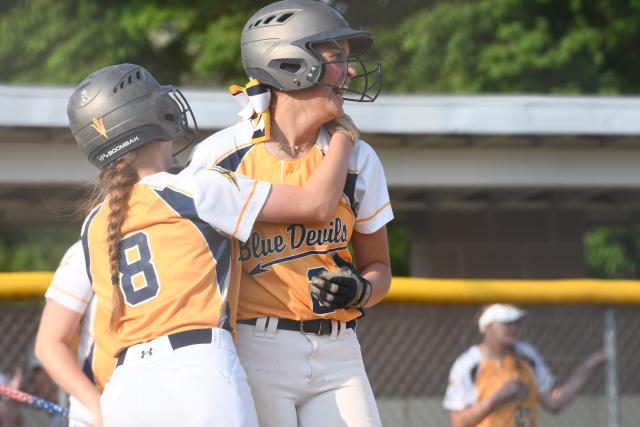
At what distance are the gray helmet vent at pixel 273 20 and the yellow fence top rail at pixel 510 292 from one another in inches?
91.6

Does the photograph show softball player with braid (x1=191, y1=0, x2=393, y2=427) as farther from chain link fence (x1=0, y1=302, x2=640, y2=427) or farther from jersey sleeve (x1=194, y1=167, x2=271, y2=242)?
chain link fence (x1=0, y1=302, x2=640, y2=427)

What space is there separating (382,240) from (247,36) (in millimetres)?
789

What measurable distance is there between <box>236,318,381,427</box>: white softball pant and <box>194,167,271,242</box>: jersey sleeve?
38 cm

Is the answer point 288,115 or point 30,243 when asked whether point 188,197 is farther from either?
point 30,243

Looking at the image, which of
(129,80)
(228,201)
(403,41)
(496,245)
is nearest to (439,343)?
(496,245)

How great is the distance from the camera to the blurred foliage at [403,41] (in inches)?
646

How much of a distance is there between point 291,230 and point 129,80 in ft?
2.32

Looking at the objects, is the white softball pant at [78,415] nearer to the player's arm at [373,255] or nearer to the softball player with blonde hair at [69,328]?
the softball player with blonde hair at [69,328]

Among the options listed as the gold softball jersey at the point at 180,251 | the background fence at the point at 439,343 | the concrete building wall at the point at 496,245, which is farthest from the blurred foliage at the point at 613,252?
the gold softball jersey at the point at 180,251

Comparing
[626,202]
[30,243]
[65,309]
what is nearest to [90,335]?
[65,309]

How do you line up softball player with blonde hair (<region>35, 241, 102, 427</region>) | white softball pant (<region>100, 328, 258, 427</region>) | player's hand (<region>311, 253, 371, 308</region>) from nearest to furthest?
white softball pant (<region>100, 328, 258, 427</region>), player's hand (<region>311, 253, 371, 308</region>), softball player with blonde hair (<region>35, 241, 102, 427</region>)

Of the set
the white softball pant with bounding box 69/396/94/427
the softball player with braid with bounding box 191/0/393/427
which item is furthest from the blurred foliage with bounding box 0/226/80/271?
the softball player with braid with bounding box 191/0/393/427

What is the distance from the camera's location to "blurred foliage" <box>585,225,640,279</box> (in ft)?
60.0

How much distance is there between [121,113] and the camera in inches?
129
